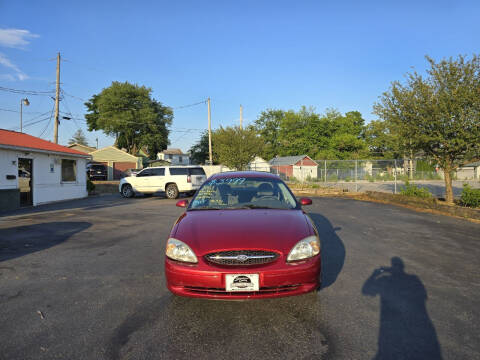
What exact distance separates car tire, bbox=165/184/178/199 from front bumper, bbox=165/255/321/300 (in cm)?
1387

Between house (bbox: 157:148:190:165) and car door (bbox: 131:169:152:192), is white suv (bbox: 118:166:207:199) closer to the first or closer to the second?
car door (bbox: 131:169:152:192)

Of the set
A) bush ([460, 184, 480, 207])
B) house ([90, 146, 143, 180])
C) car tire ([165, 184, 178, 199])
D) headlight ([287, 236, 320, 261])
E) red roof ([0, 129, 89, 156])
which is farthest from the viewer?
house ([90, 146, 143, 180])

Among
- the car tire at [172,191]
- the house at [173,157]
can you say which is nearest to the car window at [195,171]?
the car tire at [172,191]

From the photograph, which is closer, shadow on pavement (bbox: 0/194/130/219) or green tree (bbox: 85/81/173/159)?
shadow on pavement (bbox: 0/194/130/219)

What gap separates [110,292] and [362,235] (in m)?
5.65

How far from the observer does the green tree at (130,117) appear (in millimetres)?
45062

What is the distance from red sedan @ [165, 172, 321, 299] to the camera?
9.05ft

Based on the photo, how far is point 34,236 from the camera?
7.09m

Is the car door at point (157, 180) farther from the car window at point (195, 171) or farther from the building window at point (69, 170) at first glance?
the building window at point (69, 170)

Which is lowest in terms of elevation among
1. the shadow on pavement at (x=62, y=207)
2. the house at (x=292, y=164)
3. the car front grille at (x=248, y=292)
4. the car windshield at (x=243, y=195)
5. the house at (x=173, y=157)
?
the shadow on pavement at (x=62, y=207)

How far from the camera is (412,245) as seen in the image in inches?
241

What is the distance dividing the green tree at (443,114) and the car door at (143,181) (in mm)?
12863

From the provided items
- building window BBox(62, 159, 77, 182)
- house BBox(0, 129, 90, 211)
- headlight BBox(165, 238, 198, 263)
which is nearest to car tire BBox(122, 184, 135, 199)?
house BBox(0, 129, 90, 211)

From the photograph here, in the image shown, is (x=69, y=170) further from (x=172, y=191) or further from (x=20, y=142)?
(x=172, y=191)
